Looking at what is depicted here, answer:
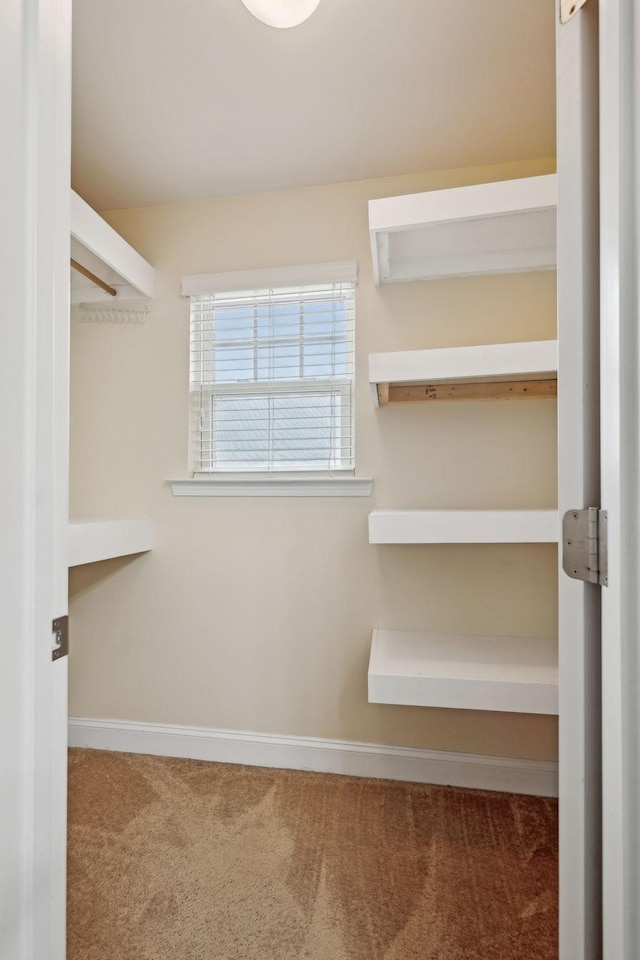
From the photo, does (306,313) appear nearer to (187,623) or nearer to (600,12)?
(187,623)

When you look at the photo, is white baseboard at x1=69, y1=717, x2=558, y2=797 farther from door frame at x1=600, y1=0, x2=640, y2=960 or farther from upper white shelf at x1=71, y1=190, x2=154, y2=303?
upper white shelf at x1=71, y1=190, x2=154, y2=303

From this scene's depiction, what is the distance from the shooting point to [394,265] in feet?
7.13

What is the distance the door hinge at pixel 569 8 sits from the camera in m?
0.72

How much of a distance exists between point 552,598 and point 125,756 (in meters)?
1.98

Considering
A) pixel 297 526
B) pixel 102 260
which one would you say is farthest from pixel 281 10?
pixel 297 526

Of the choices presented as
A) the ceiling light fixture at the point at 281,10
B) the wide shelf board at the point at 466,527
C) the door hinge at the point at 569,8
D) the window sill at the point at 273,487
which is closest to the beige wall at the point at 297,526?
the window sill at the point at 273,487

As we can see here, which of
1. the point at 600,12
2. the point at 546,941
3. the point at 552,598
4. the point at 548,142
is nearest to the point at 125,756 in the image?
the point at 546,941

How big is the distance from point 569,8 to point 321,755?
239 centimetres

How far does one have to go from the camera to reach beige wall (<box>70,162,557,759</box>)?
2143mm

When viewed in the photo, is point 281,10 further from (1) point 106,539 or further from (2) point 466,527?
(1) point 106,539

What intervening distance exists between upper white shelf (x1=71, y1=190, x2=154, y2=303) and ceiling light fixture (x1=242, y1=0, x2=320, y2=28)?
0.81m

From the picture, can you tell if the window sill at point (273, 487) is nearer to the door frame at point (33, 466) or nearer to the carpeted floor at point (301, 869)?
the carpeted floor at point (301, 869)

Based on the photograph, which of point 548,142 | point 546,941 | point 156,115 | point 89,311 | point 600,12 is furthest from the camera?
point 89,311

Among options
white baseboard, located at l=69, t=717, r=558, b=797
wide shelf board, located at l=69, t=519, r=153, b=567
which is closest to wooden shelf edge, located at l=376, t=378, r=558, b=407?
wide shelf board, located at l=69, t=519, r=153, b=567
